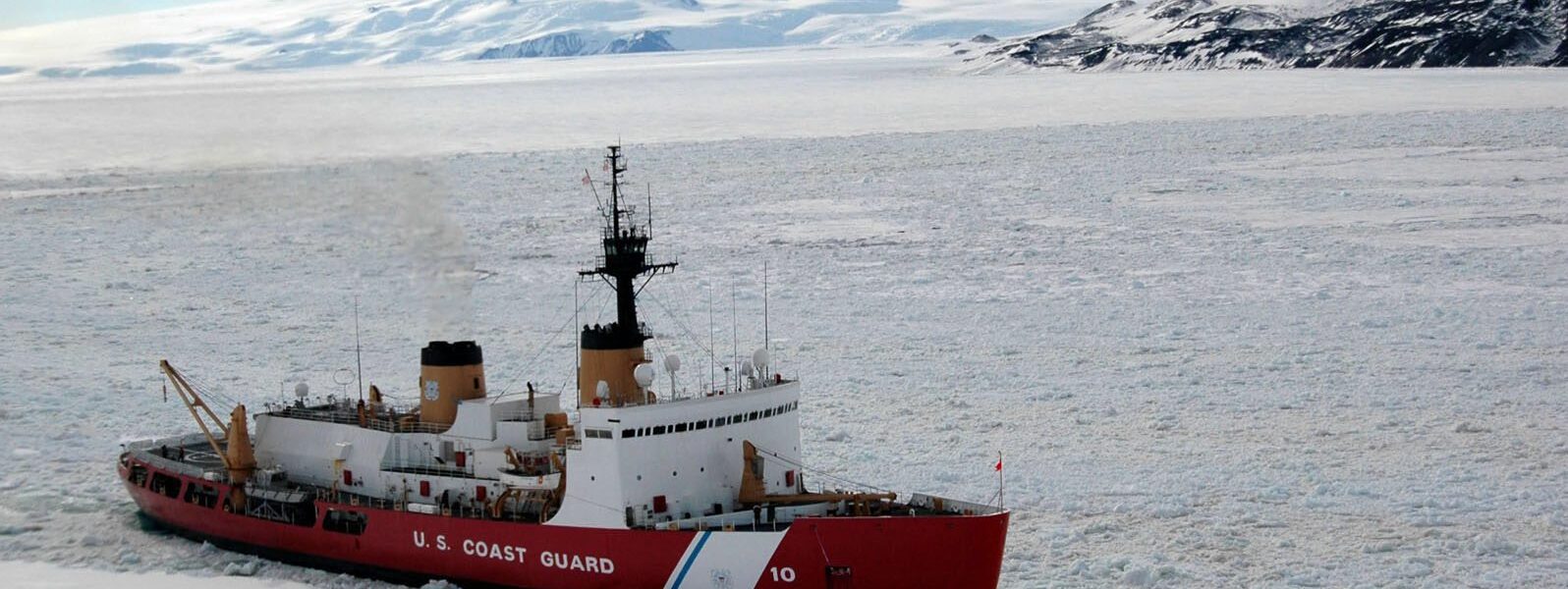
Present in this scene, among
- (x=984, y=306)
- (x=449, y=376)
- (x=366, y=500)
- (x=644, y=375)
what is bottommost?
(x=366, y=500)

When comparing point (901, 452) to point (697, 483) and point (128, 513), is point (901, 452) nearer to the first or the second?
point (697, 483)

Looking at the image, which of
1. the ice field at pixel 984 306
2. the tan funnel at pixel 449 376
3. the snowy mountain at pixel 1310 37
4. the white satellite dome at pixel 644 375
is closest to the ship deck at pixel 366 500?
the ice field at pixel 984 306

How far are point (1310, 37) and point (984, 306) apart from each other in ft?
259

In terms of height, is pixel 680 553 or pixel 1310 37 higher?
pixel 1310 37

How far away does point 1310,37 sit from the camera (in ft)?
333

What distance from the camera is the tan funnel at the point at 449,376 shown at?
18.4 meters

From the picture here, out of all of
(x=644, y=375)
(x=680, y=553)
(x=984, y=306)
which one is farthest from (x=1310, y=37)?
(x=680, y=553)

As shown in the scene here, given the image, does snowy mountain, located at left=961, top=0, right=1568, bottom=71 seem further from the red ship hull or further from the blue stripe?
the blue stripe

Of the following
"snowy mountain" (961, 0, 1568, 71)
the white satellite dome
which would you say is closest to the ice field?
the white satellite dome

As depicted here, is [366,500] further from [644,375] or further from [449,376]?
[644,375]

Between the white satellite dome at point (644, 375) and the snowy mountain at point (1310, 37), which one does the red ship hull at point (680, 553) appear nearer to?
the white satellite dome at point (644, 375)

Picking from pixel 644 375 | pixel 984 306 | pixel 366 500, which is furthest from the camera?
pixel 984 306

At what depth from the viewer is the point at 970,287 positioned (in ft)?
99.3

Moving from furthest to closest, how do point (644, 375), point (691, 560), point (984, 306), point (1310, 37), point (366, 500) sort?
point (1310, 37) < point (984, 306) < point (366, 500) < point (644, 375) < point (691, 560)
